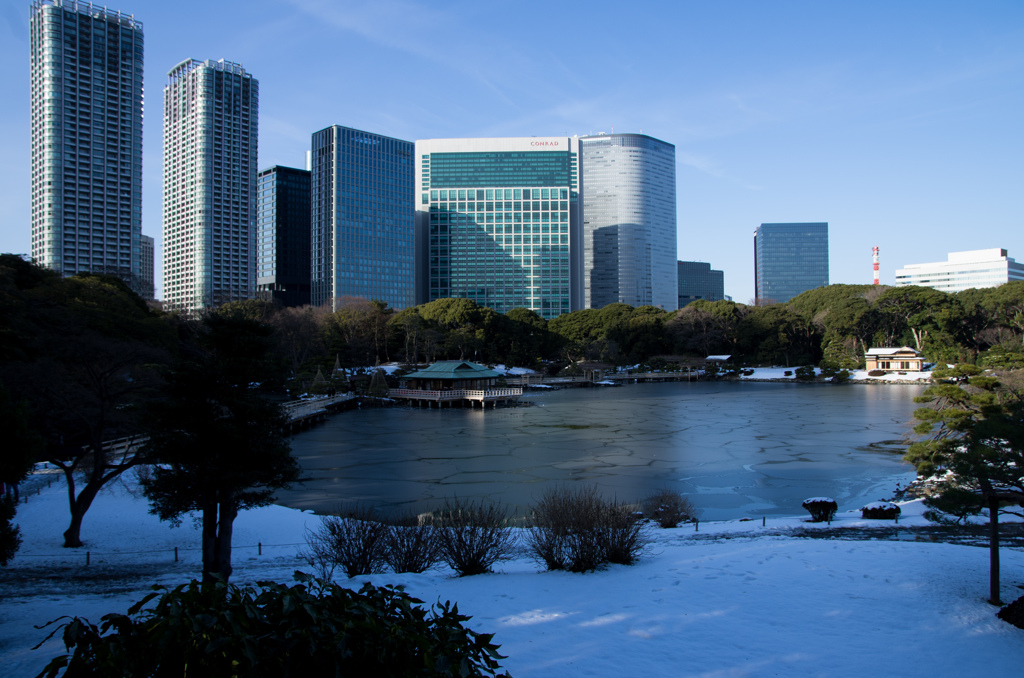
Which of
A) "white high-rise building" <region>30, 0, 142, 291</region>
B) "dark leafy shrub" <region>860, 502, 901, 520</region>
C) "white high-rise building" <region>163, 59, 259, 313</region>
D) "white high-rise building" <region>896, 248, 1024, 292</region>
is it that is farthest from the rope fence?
"white high-rise building" <region>896, 248, 1024, 292</region>

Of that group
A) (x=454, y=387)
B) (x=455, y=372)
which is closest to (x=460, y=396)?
(x=454, y=387)

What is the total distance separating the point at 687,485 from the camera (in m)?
20.1

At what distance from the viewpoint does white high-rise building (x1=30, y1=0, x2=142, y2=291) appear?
8106 centimetres

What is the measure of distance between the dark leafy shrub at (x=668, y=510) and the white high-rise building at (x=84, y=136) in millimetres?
83435

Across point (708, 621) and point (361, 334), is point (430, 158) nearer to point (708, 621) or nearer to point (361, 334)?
point (361, 334)

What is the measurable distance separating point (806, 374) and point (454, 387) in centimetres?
3981

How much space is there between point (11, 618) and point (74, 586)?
7.85ft

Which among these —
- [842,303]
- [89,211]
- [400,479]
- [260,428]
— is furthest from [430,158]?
[260,428]

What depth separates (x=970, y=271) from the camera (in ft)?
465

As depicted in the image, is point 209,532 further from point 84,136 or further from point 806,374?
point 84,136

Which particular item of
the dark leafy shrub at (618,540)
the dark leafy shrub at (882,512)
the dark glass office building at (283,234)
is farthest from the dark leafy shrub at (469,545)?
the dark glass office building at (283,234)

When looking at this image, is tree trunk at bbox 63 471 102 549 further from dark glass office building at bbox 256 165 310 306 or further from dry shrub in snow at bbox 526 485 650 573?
dark glass office building at bbox 256 165 310 306

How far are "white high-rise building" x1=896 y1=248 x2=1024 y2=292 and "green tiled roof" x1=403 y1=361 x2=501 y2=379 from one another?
416 feet

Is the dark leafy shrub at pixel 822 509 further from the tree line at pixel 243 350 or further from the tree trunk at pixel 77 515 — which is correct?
the tree trunk at pixel 77 515
